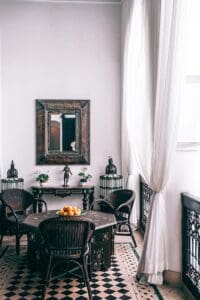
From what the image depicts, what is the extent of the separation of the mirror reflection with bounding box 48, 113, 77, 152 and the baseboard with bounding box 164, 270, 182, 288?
11.5ft

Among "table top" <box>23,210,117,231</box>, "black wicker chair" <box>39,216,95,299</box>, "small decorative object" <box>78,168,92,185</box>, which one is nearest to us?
"black wicker chair" <box>39,216,95,299</box>

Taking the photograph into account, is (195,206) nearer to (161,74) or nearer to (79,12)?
(161,74)

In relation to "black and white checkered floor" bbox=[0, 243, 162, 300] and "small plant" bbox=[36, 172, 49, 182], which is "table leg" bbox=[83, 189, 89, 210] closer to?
"small plant" bbox=[36, 172, 49, 182]

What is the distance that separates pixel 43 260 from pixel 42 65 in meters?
3.87

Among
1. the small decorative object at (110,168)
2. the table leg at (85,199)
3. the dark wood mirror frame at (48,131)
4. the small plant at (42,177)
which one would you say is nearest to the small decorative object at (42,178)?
the small plant at (42,177)

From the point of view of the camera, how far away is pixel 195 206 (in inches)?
139

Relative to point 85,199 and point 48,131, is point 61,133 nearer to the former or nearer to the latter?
point 48,131

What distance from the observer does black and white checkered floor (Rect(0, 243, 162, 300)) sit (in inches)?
148

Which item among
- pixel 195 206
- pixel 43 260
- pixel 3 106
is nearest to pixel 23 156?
pixel 3 106

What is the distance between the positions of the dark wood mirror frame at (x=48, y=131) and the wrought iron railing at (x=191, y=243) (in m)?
3.37

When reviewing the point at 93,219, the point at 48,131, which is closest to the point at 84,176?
the point at 48,131

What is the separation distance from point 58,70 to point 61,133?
3.78 feet

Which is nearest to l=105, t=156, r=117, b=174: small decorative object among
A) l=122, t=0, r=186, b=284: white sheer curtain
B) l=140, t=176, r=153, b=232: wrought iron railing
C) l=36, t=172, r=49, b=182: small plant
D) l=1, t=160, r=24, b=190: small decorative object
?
l=140, t=176, r=153, b=232: wrought iron railing

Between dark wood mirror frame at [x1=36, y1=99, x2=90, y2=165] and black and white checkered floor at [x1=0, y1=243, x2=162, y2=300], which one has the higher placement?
dark wood mirror frame at [x1=36, y1=99, x2=90, y2=165]
